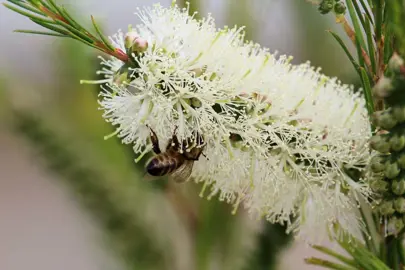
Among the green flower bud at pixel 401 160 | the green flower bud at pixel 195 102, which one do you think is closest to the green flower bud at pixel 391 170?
the green flower bud at pixel 401 160

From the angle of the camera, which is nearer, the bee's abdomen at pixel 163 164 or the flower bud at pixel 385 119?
the flower bud at pixel 385 119

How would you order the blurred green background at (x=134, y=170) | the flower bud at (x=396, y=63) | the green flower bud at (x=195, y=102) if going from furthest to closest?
1. the blurred green background at (x=134, y=170)
2. the green flower bud at (x=195, y=102)
3. the flower bud at (x=396, y=63)

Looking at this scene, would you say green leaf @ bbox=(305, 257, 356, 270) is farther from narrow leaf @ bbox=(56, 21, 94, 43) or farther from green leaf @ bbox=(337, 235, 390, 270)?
narrow leaf @ bbox=(56, 21, 94, 43)

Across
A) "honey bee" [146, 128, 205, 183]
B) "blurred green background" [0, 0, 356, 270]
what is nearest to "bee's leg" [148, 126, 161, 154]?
"honey bee" [146, 128, 205, 183]

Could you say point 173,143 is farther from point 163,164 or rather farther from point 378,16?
point 378,16

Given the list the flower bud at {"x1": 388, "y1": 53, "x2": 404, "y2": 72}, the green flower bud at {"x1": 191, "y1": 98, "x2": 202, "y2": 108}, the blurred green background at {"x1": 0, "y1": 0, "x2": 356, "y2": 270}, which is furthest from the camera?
the blurred green background at {"x1": 0, "y1": 0, "x2": 356, "y2": 270}

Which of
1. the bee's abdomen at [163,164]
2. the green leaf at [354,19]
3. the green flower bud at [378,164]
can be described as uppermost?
the green leaf at [354,19]

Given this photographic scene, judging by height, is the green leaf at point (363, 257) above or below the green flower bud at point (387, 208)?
below

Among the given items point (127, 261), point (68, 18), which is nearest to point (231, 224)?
point (127, 261)

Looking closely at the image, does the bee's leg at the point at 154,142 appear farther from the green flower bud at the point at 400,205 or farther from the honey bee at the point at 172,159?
the green flower bud at the point at 400,205
